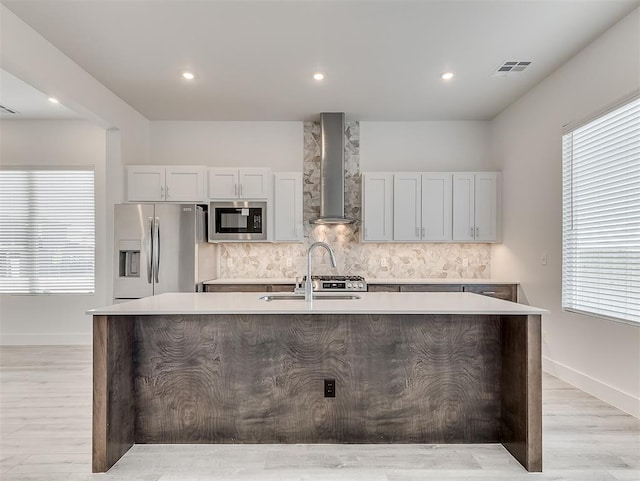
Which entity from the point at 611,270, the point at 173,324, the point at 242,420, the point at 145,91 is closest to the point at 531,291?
the point at 611,270

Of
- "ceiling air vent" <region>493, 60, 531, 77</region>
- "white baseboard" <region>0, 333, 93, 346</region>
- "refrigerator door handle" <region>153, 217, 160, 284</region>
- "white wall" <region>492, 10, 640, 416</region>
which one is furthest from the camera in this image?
"white baseboard" <region>0, 333, 93, 346</region>

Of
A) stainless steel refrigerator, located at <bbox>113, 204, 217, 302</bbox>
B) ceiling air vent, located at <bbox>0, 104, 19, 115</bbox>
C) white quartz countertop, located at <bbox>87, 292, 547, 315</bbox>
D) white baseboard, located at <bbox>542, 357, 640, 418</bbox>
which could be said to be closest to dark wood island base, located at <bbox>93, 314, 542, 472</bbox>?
white quartz countertop, located at <bbox>87, 292, 547, 315</bbox>

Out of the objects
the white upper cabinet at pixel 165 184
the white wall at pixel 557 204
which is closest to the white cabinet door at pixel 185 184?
the white upper cabinet at pixel 165 184

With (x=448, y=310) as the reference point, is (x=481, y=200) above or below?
above

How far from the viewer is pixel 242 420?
2.52 meters

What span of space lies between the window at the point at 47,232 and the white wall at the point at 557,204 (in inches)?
205

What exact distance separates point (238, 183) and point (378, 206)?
170 centimetres

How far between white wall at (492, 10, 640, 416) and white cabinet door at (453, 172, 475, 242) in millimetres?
385

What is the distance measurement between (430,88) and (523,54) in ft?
3.16

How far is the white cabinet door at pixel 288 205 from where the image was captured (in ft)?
16.6

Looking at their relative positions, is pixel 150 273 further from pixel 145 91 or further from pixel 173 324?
pixel 173 324

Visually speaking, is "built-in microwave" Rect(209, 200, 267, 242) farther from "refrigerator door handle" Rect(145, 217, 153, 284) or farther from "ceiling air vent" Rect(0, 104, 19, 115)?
"ceiling air vent" Rect(0, 104, 19, 115)

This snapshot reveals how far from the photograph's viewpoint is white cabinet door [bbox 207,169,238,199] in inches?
195

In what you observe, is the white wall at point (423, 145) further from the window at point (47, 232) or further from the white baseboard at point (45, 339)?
the white baseboard at point (45, 339)
